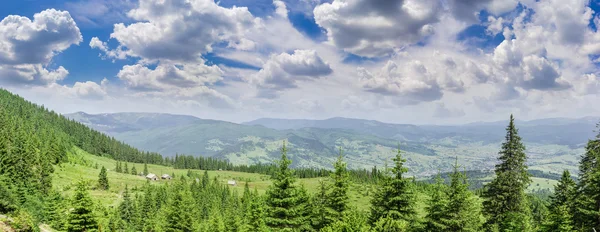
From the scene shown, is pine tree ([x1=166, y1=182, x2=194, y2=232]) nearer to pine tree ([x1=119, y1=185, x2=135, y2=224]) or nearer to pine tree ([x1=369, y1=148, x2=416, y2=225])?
pine tree ([x1=369, y1=148, x2=416, y2=225])

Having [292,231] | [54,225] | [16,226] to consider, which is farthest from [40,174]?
[292,231]

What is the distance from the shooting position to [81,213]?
34219 mm

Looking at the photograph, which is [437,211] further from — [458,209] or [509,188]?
[509,188]

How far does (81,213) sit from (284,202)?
22.1 meters

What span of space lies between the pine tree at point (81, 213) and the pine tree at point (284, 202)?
19343 millimetres

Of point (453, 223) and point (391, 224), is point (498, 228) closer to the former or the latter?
point (453, 223)

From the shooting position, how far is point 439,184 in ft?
101

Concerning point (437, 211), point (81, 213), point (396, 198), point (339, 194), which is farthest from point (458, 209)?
point (81, 213)

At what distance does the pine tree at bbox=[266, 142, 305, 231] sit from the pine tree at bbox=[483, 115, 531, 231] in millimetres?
25411

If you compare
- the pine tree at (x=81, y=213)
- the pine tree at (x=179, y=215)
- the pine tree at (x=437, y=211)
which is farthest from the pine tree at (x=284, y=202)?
the pine tree at (x=179, y=215)

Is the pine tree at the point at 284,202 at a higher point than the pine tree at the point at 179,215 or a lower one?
higher

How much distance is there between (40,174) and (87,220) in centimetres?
8828

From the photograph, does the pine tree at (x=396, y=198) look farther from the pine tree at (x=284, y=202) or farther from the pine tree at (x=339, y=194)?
the pine tree at (x=284, y=202)

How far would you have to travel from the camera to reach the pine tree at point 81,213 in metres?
33.6
